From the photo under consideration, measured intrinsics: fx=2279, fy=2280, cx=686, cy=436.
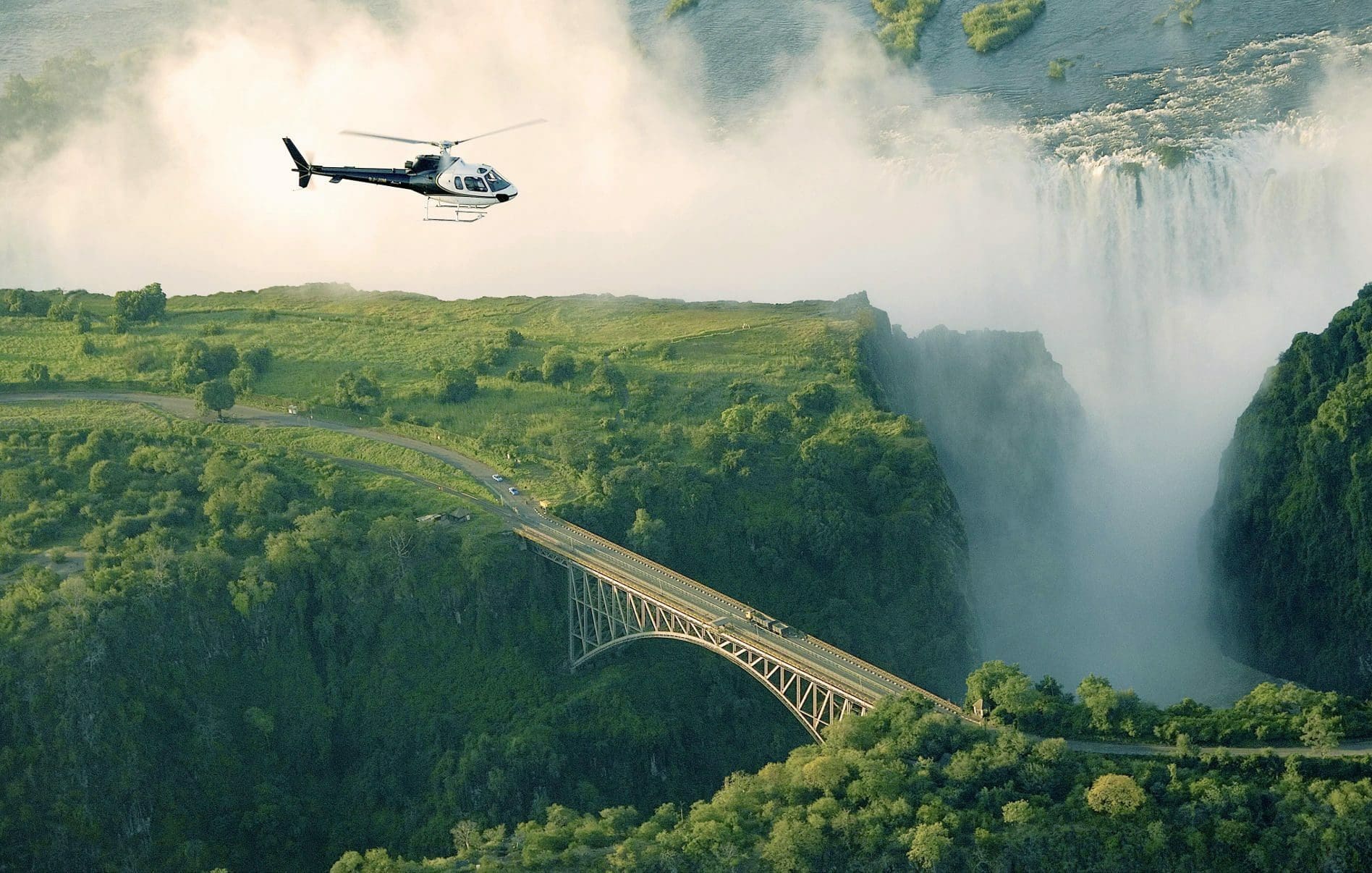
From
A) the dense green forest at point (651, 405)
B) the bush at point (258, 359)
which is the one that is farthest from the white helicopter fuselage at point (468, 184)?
the bush at point (258, 359)

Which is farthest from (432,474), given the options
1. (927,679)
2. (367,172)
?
(927,679)

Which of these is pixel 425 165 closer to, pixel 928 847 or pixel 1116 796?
pixel 928 847

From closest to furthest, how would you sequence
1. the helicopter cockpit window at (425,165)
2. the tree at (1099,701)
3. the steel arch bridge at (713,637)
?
the tree at (1099,701) < the steel arch bridge at (713,637) < the helicopter cockpit window at (425,165)

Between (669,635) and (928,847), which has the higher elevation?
(669,635)

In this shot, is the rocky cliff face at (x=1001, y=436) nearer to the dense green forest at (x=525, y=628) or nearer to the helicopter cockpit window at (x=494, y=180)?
the dense green forest at (x=525, y=628)

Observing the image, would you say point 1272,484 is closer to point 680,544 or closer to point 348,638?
point 680,544

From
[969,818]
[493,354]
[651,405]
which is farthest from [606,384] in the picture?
[969,818]

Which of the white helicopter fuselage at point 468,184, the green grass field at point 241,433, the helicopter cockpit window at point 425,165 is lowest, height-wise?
the green grass field at point 241,433
